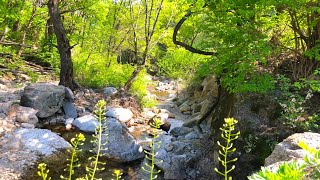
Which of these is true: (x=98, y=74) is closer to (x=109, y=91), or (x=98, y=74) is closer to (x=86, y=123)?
(x=109, y=91)

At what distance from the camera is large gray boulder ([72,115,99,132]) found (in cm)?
959

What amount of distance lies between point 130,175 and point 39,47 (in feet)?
27.2

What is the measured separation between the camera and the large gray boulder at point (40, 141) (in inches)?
298

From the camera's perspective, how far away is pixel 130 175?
23.9 ft

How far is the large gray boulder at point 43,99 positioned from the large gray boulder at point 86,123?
38.9 inches

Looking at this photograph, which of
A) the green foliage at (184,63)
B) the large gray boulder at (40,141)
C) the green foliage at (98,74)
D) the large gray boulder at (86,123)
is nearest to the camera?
the large gray boulder at (40,141)

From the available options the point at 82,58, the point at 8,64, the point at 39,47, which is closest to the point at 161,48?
the point at 82,58

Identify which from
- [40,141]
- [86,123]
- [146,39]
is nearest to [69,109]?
[86,123]

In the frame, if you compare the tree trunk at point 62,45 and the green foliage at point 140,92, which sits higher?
the tree trunk at point 62,45

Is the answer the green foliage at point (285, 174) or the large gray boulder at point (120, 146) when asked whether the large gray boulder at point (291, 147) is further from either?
the large gray boulder at point (120, 146)

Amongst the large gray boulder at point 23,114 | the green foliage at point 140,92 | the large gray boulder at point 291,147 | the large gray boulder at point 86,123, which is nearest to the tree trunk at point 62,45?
the large gray boulder at point 23,114

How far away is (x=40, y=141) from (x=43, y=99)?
8.71 ft

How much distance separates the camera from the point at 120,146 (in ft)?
27.3

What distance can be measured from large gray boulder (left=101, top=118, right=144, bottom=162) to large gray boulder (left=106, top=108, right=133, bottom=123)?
209 cm
